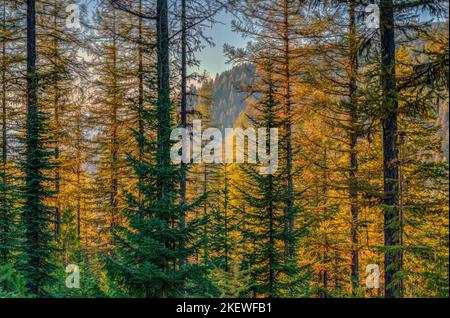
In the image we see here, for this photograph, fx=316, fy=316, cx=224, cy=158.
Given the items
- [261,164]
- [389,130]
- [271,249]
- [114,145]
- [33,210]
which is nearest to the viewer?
[389,130]

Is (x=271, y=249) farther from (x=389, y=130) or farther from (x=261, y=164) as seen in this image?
(x=389, y=130)

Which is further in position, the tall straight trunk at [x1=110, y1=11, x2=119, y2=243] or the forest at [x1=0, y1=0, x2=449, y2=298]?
the tall straight trunk at [x1=110, y1=11, x2=119, y2=243]

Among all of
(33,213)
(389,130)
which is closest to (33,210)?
(33,213)

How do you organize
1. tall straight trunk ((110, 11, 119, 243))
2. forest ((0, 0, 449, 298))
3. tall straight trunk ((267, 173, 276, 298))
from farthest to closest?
tall straight trunk ((110, 11, 119, 243))
tall straight trunk ((267, 173, 276, 298))
forest ((0, 0, 449, 298))

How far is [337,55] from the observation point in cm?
1287

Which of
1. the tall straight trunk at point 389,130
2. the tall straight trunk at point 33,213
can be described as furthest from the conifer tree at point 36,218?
the tall straight trunk at point 389,130

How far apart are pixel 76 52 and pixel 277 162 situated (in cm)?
1313

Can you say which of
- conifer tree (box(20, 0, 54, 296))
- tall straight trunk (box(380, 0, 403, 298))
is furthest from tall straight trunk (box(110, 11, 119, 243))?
tall straight trunk (box(380, 0, 403, 298))

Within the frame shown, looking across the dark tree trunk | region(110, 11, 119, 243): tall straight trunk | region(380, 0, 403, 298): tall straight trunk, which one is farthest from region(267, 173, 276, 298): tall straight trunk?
region(110, 11, 119, 243): tall straight trunk

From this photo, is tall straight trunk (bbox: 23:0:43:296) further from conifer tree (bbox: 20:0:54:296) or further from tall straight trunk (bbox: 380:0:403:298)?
tall straight trunk (bbox: 380:0:403:298)

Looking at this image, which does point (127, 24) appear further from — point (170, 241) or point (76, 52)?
point (170, 241)

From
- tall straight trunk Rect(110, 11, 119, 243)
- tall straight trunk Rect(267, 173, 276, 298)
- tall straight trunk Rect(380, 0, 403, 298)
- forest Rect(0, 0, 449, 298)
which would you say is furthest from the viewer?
tall straight trunk Rect(110, 11, 119, 243)

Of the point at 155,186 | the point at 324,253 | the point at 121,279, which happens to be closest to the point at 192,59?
the point at 155,186

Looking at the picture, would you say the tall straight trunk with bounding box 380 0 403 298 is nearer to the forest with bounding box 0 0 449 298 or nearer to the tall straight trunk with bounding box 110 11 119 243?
the forest with bounding box 0 0 449 298
